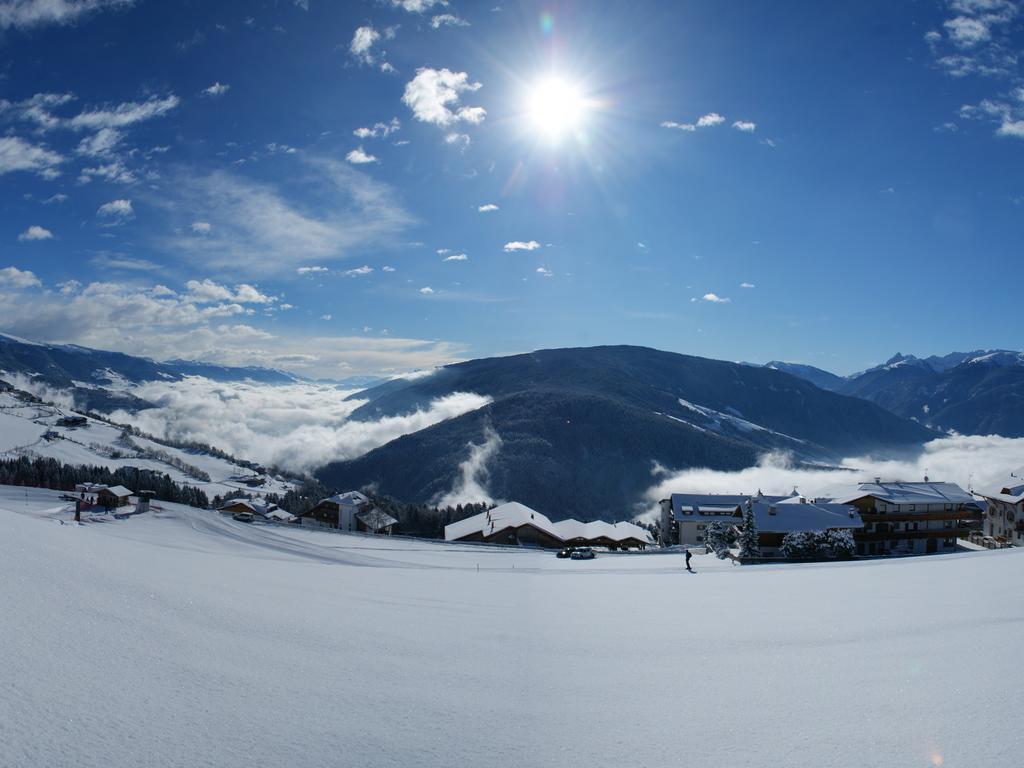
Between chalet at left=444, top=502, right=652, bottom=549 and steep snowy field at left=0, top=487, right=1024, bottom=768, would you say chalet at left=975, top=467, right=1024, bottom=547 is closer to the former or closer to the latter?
chalet at left=444, top=502, right=652, bottom=549

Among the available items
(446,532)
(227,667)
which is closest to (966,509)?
(446,532)

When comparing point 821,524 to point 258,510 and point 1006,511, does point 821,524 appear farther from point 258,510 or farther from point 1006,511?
point 258,510

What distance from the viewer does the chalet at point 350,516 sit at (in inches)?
3524

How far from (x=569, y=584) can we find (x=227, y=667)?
1568 centimetres

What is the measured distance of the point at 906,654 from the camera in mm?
8898

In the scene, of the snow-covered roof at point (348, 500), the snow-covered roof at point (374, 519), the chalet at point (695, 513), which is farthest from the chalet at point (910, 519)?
the snow-covered roof at point (348, 500)

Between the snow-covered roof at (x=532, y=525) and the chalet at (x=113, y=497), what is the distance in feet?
127

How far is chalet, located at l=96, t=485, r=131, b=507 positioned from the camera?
214 feet

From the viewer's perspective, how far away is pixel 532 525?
69625mm

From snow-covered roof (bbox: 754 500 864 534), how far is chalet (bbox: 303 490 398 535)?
185 ft

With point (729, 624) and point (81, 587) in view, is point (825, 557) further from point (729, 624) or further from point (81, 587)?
point (81, 587)

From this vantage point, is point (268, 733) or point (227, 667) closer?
point (268, 733)

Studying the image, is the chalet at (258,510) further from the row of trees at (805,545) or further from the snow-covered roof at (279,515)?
the row of trees at (805,545)

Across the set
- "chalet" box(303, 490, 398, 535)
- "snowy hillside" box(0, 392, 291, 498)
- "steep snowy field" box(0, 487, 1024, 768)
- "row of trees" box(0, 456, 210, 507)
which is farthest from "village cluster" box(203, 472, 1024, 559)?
"snowy hillside" box(0, 392, 291, 498)
